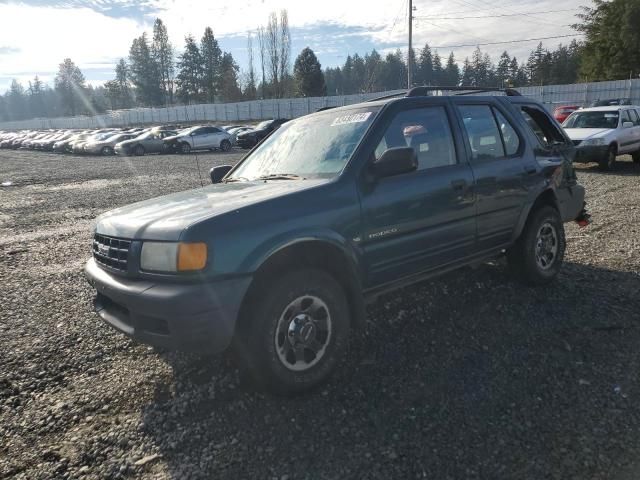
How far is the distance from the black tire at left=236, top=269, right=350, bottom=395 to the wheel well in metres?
0.04

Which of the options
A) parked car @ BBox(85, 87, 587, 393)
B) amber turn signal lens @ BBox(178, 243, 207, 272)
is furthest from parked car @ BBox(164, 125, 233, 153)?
amber turn signal lens @ BBox(178, 243, 207, 272)

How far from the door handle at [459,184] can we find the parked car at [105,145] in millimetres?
30280

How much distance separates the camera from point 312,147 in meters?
3.78

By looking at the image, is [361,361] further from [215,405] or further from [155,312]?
[155,312]

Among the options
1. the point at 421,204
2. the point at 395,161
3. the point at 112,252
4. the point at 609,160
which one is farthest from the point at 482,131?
the point at 609,160

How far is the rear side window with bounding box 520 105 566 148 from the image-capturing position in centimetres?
513

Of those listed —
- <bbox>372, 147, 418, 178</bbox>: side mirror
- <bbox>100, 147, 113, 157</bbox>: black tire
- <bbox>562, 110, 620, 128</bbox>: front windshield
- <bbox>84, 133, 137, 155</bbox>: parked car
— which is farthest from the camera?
<bbox>100, 147, 113, 157</bbox>: black tire

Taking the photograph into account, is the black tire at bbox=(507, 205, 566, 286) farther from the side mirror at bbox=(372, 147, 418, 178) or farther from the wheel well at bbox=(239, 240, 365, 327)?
the wheel well at bbox=(239, 240, 365, 327)

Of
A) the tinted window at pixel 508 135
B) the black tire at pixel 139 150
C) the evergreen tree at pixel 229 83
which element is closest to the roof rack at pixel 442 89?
the tinted window at pixel 508 135

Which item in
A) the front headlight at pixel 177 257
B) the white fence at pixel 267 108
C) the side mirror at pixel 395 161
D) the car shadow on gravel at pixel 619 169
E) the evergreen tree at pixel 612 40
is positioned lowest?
the car shadow on gravel at pixel 619 169

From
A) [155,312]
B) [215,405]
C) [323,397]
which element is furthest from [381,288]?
[155,312]

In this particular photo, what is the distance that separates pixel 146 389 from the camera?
328 cm

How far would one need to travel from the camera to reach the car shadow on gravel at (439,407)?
8.09 feet

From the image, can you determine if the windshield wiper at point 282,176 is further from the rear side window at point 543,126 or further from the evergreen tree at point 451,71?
the evergreen tree at point 451,71
